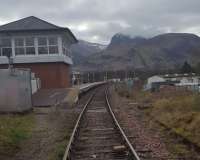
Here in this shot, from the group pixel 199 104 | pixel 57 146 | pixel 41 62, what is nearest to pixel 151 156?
pixel 57 146

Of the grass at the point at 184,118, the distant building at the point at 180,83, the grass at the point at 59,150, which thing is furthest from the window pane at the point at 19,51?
the grass at the point at 59,150

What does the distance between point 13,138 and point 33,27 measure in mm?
32163

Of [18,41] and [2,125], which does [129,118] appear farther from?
[18,41]

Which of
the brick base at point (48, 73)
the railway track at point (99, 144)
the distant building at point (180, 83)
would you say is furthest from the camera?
the brick base at point (48, 73)

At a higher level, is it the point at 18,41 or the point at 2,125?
the point at 18,41

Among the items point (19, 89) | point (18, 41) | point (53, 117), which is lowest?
point (53, 117)

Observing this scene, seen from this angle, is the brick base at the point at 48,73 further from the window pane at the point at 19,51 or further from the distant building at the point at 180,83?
the distant building at the point at 180,83

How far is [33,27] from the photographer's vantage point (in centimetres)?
4441

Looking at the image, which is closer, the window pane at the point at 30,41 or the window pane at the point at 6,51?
the window pane at the point at 6,51

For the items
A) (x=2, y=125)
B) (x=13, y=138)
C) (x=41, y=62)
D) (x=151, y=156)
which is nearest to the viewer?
(x=151, y=156)

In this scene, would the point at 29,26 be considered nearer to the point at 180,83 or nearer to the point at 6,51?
the point at 6,51

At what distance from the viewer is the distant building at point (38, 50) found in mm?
43781

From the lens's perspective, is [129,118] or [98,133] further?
[129,118]

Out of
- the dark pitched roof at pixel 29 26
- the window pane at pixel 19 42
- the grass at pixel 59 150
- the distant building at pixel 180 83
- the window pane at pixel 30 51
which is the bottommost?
the grass at pixel 59 150
